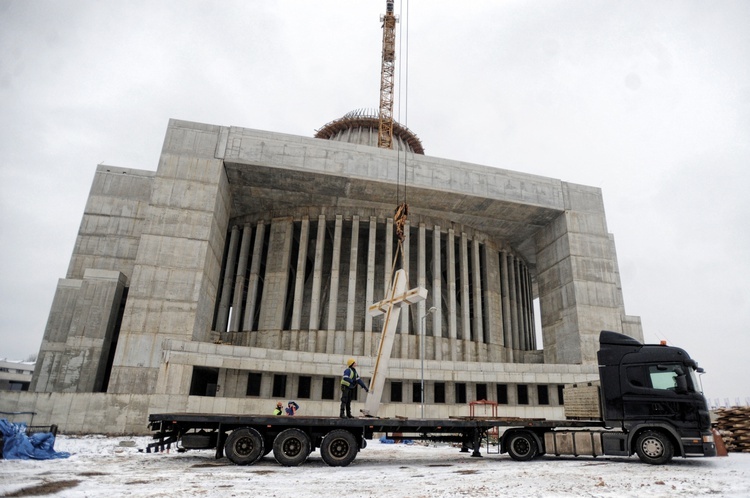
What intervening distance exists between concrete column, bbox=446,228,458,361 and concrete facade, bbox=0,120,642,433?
0.42ft

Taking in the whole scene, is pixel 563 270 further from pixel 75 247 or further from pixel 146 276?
pixel 75 247

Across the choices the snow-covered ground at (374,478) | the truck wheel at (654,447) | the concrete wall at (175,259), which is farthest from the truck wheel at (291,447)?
the concrete wall at (175,259)

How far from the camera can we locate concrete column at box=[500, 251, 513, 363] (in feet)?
137

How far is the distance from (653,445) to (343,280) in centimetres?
3173

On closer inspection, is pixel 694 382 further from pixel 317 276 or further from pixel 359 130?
pixel 359 130

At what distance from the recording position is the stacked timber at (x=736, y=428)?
1594cm

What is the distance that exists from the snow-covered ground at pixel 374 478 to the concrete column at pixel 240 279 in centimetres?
2394

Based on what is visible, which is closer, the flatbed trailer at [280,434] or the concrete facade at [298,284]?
the flatbed trailer at [280,434]

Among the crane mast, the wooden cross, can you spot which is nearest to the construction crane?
the crane mast

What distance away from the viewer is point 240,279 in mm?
38812

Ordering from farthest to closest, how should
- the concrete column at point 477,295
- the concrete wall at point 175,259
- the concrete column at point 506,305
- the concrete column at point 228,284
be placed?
the concrete column at point 506,305 → the concrete column at point 477,295 → the concrete column at point 228,284 → the concrete wall at point 175,259

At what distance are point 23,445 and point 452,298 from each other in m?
30.5

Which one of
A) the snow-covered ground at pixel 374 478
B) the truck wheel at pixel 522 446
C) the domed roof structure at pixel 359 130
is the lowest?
the snow-covered ground at pixel 374 478

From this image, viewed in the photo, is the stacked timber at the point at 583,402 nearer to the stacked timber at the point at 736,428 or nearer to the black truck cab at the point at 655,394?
the black truck cab at the point at 655,394
